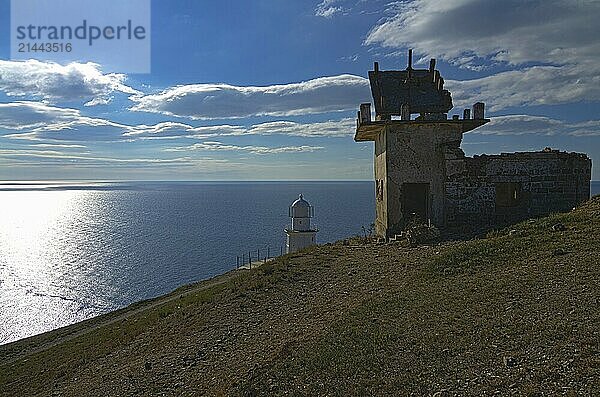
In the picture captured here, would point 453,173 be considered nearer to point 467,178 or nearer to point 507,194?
point 467,178

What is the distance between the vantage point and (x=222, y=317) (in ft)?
42.3

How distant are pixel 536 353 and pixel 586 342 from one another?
2.56ft

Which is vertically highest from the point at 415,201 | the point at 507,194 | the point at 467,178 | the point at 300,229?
the point at 467,178

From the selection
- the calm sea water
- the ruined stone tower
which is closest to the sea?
the calm sea water

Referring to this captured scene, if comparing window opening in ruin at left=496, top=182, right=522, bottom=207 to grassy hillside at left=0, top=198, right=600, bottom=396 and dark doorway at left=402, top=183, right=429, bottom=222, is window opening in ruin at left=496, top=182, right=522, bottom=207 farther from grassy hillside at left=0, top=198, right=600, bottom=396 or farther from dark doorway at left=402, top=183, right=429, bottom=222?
grassy hillside at left=0, top=198, right=600, bottom=396

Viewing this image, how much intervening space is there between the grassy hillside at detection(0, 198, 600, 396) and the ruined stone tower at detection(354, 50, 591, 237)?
9.64ft

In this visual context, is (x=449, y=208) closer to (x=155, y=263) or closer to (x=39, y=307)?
(x=39, y=307)

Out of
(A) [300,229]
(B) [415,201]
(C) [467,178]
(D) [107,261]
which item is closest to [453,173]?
(C) [467,178]

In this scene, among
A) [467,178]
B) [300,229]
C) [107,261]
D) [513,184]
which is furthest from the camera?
[107,261]

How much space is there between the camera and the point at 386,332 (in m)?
9.11

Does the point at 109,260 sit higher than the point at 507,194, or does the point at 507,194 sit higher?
the point at 507,194

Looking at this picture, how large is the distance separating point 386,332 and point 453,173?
39.7ft

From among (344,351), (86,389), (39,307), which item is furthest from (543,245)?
(39,307)

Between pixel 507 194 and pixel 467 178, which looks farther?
pixel 507 194
